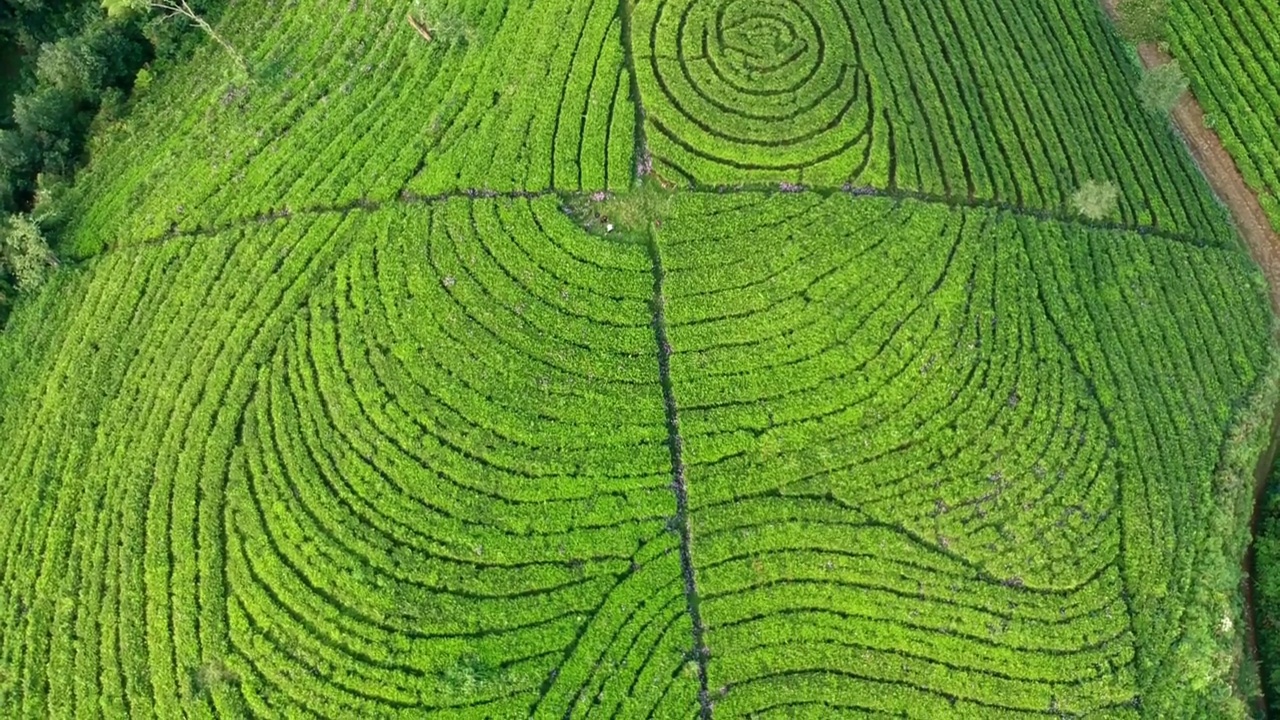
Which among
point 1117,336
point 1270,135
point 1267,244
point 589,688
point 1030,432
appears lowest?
point 589,688

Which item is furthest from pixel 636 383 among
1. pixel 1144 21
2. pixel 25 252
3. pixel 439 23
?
→ pixel 1144 21

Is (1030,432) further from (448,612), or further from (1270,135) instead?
(448,612)

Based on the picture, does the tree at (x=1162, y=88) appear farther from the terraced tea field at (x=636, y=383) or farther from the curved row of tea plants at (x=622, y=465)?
the curved row of tea plants at (x=622, y=465)

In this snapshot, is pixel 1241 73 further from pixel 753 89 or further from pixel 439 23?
pixel 439 23

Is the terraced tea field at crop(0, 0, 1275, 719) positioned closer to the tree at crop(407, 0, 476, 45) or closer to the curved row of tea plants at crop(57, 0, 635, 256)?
the curved row of tea plants at crop(57, 0, 635, 256)

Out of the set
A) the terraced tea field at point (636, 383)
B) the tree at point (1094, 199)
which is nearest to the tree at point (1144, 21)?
the terraced tea field at point (636, 383)

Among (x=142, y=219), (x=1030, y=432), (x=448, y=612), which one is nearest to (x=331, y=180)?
(x=142, y=219)

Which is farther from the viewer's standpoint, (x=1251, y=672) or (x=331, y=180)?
(x=331, y=180)
